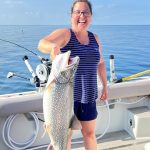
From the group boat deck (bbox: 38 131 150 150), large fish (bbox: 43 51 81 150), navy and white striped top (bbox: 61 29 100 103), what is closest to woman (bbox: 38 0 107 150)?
navy and white striped top (bbox: 61 29 100 103)

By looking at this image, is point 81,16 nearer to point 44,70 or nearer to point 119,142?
point 44,70

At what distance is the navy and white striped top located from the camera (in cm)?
251

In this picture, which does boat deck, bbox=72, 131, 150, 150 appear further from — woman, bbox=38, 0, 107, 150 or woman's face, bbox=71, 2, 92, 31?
woman's face, bbox=71, 2, 92, 31

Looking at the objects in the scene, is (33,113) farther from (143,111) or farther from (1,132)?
(143,111)

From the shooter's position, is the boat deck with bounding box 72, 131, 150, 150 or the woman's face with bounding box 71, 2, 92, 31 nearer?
the woman's face with bounding box 71, 2, 92, 31

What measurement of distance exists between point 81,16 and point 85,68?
15.8 inches

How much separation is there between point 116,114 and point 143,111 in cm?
33

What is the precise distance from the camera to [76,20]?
2443 millimetres

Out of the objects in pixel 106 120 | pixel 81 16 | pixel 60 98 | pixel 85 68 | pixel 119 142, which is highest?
pixel 81 16

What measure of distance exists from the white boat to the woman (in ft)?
2.63

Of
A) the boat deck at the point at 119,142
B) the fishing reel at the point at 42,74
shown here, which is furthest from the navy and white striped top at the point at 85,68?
the boat deck at the point at 119,142

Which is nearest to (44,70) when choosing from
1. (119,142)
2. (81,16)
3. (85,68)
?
(85,68)

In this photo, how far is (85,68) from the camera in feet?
8.49

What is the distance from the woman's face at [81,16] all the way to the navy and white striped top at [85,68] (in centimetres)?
9
